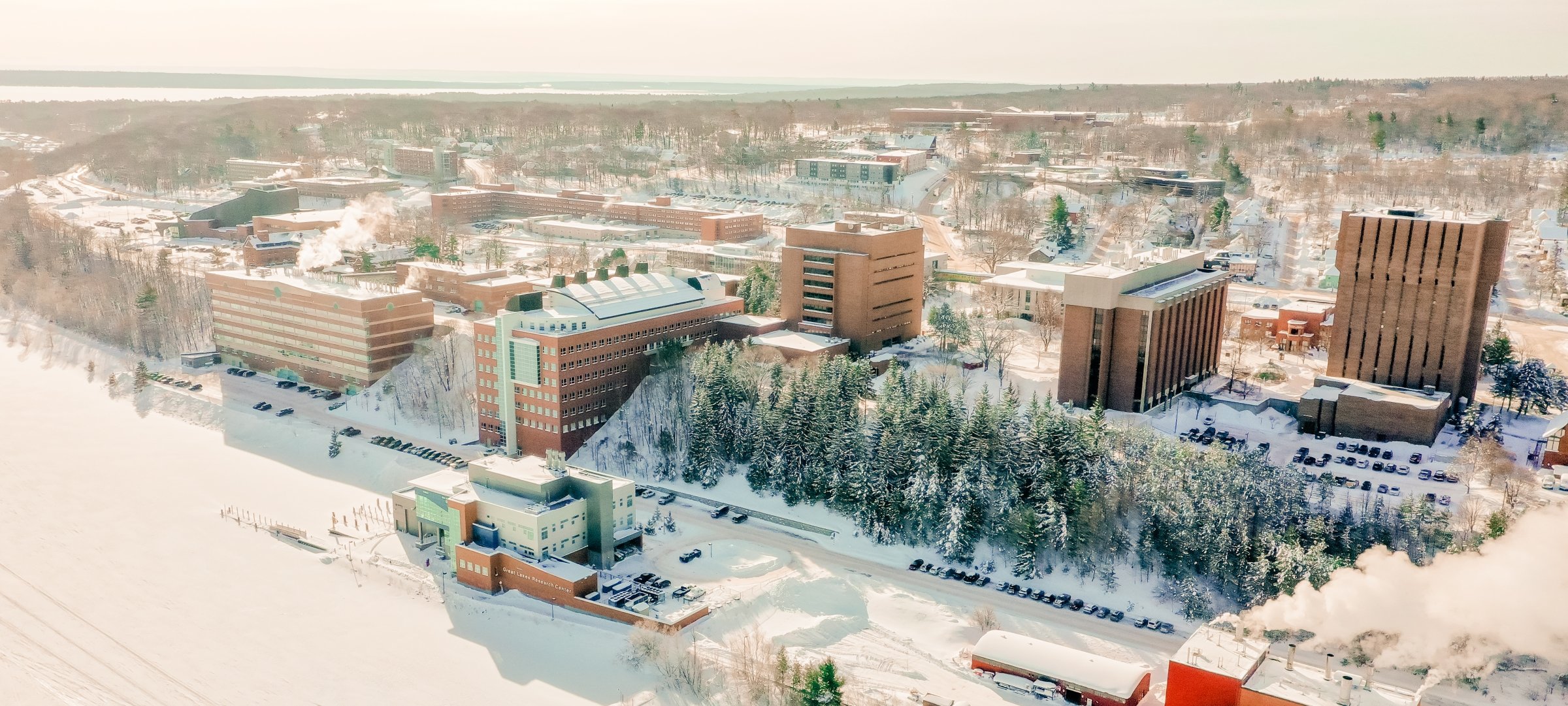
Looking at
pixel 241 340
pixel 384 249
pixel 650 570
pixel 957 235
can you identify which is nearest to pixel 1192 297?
pixel 650 570

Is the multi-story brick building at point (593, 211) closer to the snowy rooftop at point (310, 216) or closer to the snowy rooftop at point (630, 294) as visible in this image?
the snowy rooftop at point (310, 216)

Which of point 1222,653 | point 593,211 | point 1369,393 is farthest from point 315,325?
point 1369,393

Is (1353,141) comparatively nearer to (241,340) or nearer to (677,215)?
(677,215)

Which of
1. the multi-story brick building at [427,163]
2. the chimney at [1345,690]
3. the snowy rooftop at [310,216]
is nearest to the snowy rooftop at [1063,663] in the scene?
the chimney at [1345,690]

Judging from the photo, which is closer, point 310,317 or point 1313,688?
point 1313,688

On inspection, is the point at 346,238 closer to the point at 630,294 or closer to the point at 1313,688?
the point at 630,294

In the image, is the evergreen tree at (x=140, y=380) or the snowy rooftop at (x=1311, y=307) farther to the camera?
the snowy rooftop at (x=1311, y=307)

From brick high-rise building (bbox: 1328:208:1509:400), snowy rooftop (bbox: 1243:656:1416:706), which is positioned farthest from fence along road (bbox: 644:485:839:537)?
brick high-rise building (bbox: 1328:208:1509:400)
